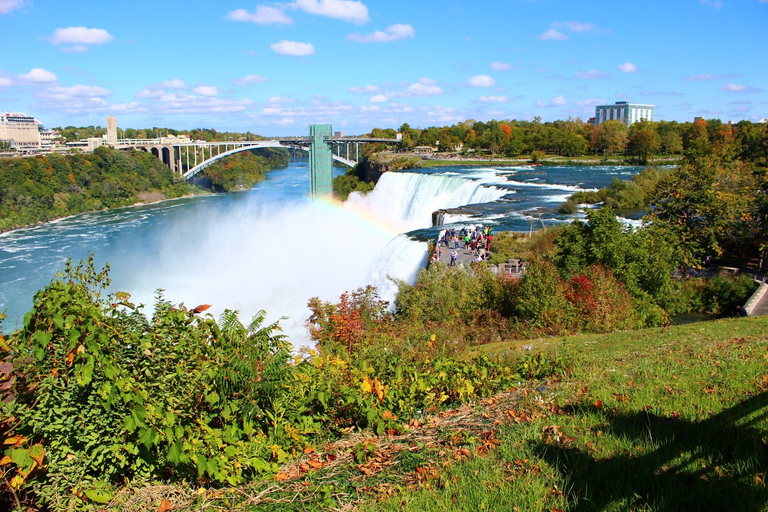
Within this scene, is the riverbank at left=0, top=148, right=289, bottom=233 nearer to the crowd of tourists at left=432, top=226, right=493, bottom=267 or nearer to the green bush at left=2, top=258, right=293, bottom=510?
the crowd of tourists at left=432, top=226, right=493, bottom=267

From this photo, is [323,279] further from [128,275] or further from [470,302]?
[470,302]

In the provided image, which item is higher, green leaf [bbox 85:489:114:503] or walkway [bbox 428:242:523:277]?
green leaf [bbox 85:489:114:503]

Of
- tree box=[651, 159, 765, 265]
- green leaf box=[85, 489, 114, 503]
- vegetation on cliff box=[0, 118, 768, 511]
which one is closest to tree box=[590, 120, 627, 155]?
tree box=[651, 159, 765, 265]

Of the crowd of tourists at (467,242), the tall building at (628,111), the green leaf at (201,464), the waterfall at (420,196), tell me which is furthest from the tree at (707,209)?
the tall building at (628,111)

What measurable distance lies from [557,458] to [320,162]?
2255 inches

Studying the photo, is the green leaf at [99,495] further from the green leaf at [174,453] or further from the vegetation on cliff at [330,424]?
the green leaf at [174,453]

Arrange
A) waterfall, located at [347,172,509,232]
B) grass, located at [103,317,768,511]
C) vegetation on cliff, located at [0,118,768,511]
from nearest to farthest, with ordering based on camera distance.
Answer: grass, located at [103,317,768,511] → vegetation on cliff, located at [0,118,768,511] → waterfall, located at [347,172,509,232]

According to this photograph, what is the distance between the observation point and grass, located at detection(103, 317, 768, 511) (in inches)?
109

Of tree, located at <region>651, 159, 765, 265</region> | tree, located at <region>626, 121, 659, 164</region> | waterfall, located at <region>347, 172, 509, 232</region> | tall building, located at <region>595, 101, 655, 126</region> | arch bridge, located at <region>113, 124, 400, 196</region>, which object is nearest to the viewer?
tree, located at <region>651, 159, 765, 265</region>

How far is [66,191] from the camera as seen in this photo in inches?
1886

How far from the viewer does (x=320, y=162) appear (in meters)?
58.8

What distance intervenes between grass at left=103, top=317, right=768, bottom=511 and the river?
35.0 ft

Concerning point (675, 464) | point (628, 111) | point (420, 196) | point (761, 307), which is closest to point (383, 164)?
point (420, 196)

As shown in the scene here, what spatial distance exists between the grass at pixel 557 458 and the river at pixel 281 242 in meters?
10.7
